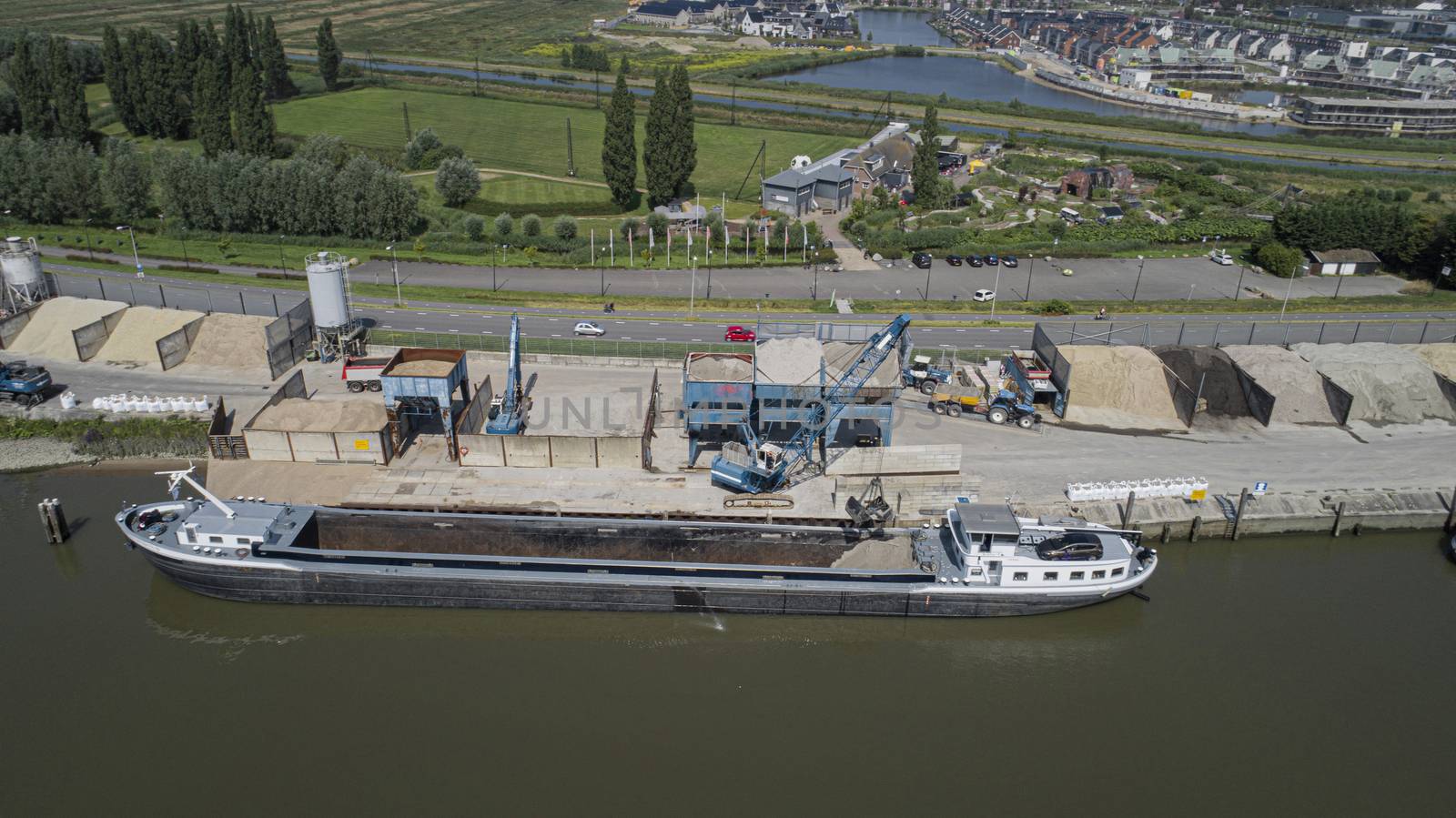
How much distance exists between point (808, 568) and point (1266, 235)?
6865 centimetres

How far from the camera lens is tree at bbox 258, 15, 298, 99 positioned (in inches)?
4828

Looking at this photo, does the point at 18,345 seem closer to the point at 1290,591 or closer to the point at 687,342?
the point at 687,342

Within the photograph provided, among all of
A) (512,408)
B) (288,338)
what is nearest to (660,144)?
(288,338)

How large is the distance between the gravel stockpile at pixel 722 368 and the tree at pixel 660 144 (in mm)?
42331

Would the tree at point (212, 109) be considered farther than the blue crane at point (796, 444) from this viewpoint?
Yes

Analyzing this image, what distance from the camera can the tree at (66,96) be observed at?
92125mm

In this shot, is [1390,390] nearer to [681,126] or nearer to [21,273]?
[681,126]

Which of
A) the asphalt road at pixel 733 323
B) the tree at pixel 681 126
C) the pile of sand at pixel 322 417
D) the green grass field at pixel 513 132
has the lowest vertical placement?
the asphalt road at pixel 733 323

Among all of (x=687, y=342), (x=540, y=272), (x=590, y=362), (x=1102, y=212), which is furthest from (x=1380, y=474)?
(x=540, y=272)

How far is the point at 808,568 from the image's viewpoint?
37.0 metres

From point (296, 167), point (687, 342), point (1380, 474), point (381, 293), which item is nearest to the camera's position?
point (1380, 474)

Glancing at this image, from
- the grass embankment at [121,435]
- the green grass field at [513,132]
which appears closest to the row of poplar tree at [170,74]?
the green grass field at [513,132]

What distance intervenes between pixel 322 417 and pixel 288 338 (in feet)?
39.8

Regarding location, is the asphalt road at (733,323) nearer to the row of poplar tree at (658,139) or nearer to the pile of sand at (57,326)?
the pile of sand at (57,326)
